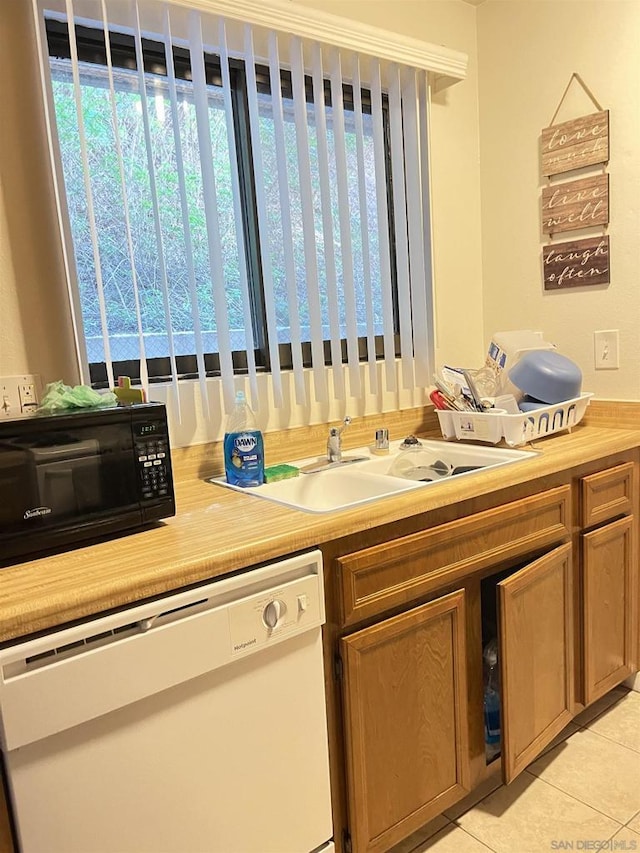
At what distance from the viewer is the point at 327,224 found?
1917 millimetres

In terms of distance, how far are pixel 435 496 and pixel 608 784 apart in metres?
1.02

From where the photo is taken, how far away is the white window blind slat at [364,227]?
193 centimetres

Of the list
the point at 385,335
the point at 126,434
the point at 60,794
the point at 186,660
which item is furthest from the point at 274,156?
the point at 60,794

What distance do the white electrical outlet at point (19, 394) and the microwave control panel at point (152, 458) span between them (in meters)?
0.36

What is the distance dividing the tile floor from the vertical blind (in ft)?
4.00

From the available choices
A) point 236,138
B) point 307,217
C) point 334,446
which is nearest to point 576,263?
point 307,217

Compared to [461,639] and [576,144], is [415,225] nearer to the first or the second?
[576,144]

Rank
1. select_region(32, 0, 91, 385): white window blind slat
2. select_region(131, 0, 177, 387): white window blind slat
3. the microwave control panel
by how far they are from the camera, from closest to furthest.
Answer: the microwave control panel
select_region(32, 0, 91, 385): white window blind slat
select_region(131, 0, 177, 387): white window blind slat

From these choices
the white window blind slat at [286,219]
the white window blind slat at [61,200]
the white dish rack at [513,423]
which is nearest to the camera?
the white window blind slat at [61,200]

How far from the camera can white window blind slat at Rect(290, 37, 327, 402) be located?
1816mm

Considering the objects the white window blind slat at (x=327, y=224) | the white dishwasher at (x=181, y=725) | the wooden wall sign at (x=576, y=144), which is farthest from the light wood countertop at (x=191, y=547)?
the wooden wall sign at (x=576, y=144)

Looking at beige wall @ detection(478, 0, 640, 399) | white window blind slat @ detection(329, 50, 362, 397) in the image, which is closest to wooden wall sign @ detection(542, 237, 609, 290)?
beige wall @ detection(478, 0, 640, 399)

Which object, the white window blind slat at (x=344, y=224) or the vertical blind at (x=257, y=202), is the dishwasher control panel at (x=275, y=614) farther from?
the white window blind slat at (x=344, y=224)

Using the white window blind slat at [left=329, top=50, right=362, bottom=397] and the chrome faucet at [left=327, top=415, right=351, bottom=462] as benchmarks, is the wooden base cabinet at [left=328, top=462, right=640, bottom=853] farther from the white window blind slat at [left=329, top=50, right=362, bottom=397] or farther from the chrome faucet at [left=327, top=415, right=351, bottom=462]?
the white window blind slat at [left=329, top=50, right=362, bottom=397]
